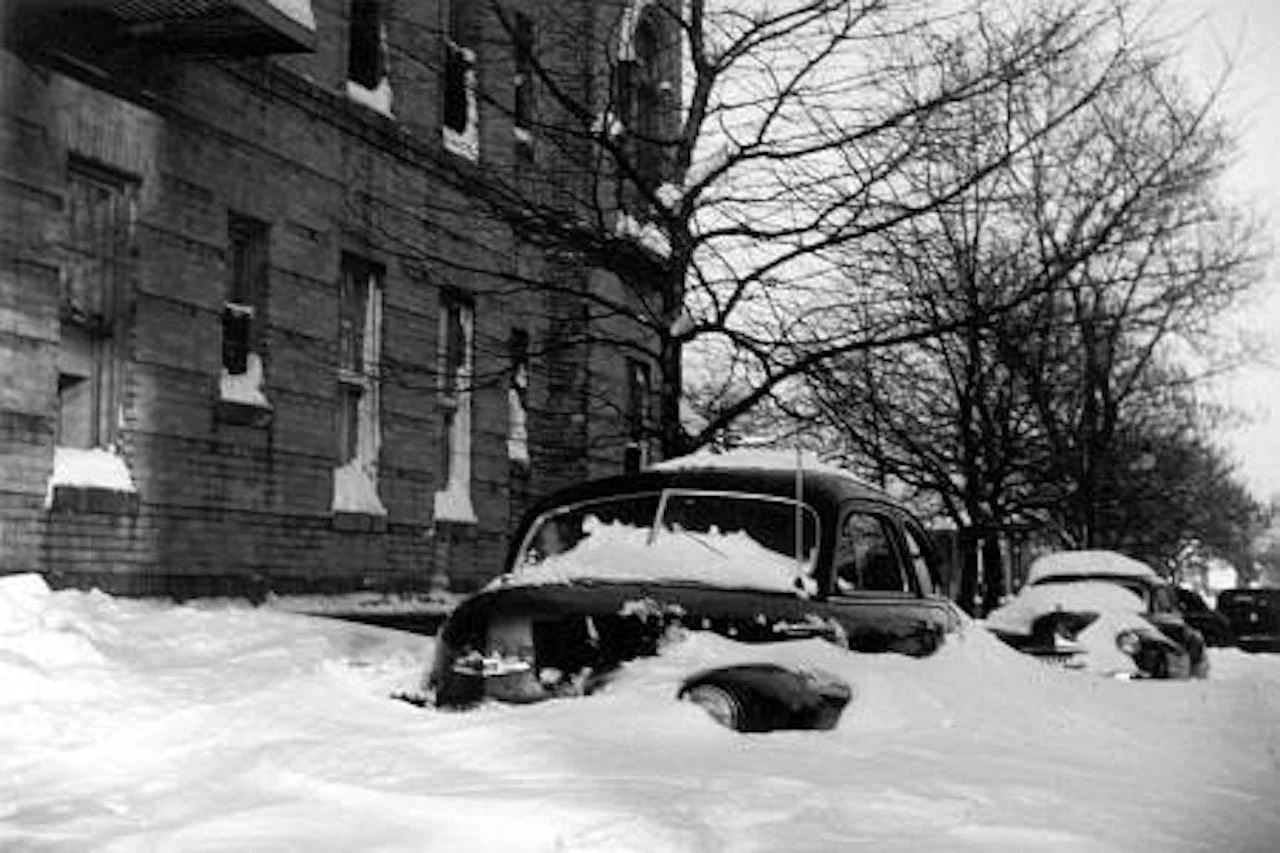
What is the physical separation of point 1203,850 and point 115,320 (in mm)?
8539

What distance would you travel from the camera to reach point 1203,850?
465 cm

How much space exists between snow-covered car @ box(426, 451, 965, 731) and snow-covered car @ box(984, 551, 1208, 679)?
4.41 metres

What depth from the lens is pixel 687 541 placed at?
6723 millimetres

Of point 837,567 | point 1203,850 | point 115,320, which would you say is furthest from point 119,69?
point 1203,850

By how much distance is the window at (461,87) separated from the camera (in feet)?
54.2

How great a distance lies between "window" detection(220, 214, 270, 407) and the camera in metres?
12.5

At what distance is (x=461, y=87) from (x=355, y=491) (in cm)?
497

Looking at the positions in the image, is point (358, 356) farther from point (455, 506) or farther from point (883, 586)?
point (883, 586)

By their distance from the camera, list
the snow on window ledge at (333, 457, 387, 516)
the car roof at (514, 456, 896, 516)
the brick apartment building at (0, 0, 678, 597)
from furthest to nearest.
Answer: the snow on window ledge at (333, 457, 387, 516) < the brick apartment building at (0, 0, 678, 597) < the car roof at (514, 456, 896, 516)

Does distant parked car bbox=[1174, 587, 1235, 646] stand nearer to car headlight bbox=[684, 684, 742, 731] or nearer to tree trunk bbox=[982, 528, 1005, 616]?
tree trunk bbox=[982, 528, 1005, 616]

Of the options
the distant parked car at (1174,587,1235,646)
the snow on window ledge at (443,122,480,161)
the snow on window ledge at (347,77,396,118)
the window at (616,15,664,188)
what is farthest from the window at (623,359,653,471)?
the distant parked car at (1174,587,1235,646)

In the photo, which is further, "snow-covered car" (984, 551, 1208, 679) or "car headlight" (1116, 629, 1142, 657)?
"car headlight" (1116, 629, 1142, 657)

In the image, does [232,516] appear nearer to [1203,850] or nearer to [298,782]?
[298,782]

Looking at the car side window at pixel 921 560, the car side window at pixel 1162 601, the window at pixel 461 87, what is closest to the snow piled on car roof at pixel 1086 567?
the car side window at pixel 1162 601
